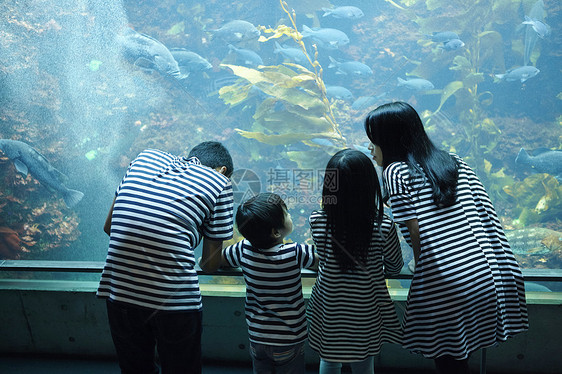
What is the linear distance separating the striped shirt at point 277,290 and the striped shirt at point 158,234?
0.22 m

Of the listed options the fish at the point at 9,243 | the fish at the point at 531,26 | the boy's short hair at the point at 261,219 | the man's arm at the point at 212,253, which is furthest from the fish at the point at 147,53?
the fish at the point at 531,26

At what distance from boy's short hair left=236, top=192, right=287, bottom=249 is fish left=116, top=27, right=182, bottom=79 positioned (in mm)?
5696

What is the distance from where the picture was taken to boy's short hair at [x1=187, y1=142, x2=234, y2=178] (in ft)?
4.86

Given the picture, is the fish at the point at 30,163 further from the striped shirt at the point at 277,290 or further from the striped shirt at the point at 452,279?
the striped shirt at the point at 452,279

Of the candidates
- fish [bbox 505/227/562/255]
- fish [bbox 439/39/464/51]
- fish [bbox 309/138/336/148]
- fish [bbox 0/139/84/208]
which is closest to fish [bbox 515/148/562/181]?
fish [bbox 505/227/562/255]

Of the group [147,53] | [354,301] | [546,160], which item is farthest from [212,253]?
[147,53]

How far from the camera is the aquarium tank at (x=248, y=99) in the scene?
5570 millimetres

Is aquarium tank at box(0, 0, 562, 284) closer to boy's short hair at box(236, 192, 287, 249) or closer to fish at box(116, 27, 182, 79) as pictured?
fish at box(116, 27, 182, 79)

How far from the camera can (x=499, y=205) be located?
293 inches

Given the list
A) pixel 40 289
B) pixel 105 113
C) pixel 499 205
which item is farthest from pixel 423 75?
pixel 40 289

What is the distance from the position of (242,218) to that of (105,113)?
7.43 metres

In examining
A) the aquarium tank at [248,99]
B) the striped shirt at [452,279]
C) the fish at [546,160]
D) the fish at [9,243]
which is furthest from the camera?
the aquarium tank at [248,99]

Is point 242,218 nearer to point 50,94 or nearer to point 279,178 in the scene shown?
point 279,178

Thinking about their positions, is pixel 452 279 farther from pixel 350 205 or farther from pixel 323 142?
pixel 323 142
